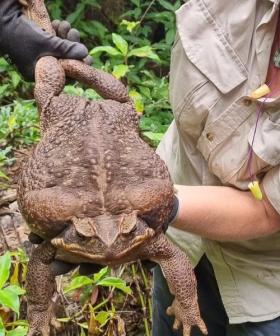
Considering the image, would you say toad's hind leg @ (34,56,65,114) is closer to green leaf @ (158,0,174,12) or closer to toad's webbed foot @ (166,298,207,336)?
toad's webbed foot @ (166,298,207,336)

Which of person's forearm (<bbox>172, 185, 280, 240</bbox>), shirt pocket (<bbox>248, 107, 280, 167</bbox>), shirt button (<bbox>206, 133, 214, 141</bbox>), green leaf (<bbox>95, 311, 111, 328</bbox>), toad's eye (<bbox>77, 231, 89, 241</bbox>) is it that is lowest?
green leaf (<bbox>95, 311, 111, 328</bbox>)

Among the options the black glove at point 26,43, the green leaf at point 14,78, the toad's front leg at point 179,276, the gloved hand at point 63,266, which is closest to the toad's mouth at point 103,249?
the gloved hand at point 63,266

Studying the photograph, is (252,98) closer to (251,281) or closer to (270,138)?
(270,138)

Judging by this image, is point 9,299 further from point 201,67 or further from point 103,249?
point 201,67

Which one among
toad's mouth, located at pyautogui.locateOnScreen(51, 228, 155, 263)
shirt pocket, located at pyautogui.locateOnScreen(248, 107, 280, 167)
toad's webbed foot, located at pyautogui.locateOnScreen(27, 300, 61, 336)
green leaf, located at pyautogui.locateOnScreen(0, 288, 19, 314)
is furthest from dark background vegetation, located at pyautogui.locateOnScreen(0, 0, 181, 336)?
shirt pocket, located at pyautogui.locateOnScreen(248, 107, 280, 167)

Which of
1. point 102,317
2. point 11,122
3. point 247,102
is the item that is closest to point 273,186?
point 247,102
